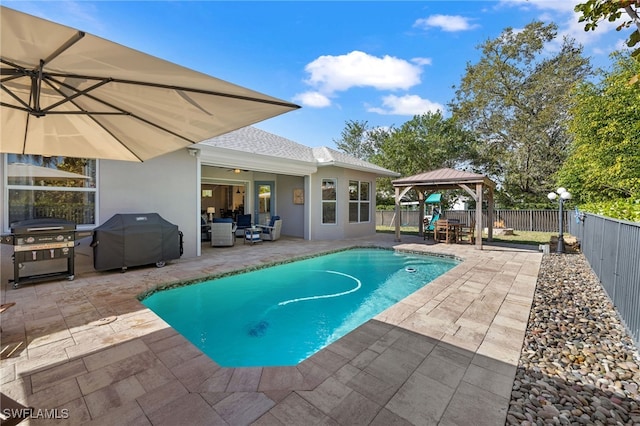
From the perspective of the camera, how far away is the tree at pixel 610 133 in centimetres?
901

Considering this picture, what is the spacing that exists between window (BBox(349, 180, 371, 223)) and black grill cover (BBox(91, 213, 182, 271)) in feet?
24.7

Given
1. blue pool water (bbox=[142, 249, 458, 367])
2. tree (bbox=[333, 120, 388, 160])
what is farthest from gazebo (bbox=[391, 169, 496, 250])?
tree (bbox=[333, 120, 388, 160])

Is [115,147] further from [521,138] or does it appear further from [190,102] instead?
[521,138]

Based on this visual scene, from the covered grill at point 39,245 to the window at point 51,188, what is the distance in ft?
2.25

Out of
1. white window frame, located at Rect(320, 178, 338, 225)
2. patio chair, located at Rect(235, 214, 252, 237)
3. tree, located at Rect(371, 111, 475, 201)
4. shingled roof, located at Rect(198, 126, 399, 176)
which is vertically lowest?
patio chair, located at Rect(235, 214, 252, 237)

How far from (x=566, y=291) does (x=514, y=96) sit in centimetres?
2015

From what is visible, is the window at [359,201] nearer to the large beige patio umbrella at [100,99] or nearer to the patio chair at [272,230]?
the patio chair at [272,230]

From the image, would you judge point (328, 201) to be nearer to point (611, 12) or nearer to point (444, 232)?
point (444, 232)

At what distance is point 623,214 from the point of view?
529cm

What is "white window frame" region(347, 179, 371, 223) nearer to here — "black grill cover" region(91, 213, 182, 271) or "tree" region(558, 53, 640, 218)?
"black grill cover" region(91, 213, 182, 271)

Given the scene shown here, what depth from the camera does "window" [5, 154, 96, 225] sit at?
17.4ft

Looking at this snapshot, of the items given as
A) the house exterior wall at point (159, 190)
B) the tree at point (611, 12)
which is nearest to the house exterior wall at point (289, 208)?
the house exterior wall at point (159, 190)

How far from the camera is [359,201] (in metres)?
12.6

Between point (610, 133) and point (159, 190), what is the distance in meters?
14.9
